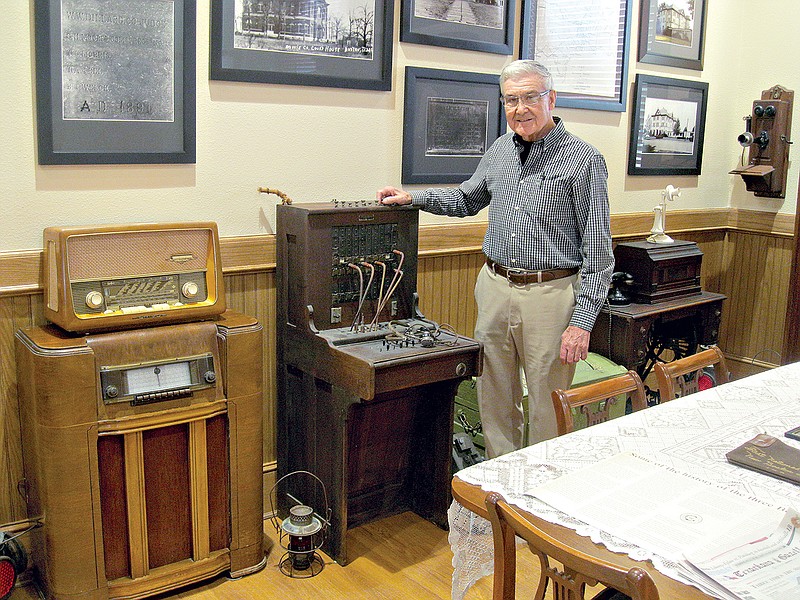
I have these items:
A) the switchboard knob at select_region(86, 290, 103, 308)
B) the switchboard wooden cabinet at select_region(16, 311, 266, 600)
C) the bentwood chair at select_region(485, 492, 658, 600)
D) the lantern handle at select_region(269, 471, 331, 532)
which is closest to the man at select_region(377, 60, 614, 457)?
the lantern handle at select_region(269, 471, 331, 532)

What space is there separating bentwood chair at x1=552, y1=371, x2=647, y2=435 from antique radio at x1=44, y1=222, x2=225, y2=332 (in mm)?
1242

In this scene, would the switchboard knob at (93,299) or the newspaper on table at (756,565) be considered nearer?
the newspaper on table at (756,565)

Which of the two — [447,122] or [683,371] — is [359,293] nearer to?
[447,122]

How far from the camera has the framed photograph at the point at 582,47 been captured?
4102 mm

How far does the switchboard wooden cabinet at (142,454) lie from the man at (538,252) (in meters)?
0.95

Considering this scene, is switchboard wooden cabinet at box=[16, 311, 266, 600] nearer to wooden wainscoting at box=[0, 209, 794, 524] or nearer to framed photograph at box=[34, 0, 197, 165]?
wooden wainscoting at box=[0, 209, 794, 524]

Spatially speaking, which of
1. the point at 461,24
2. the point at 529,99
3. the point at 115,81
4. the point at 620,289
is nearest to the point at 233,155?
the point at 115,81

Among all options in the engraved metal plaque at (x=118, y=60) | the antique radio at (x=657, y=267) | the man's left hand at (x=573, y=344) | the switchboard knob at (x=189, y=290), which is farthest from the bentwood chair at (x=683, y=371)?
the engraved metal plaque at (x=118, y=60)

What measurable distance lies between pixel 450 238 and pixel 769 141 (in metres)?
2.22

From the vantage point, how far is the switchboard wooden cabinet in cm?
262

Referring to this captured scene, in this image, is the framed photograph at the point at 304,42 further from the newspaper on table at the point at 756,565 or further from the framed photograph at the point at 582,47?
the newspaper on table at the point at 756,565

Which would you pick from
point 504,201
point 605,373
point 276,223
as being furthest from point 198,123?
point 605,373

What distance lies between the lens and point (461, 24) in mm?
3773

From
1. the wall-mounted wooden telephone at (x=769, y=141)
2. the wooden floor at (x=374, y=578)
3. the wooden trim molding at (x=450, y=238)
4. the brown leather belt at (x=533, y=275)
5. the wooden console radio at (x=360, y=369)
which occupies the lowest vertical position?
the wooden floor at (x=374, y=578)
